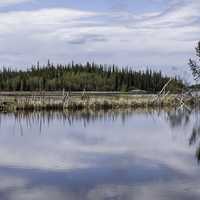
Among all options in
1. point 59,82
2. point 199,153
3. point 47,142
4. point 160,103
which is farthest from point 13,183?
point 59,82

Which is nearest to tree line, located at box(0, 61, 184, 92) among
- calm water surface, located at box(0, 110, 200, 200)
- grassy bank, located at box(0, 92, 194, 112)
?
grassy bank, located at box(0, 92, 194, 112)

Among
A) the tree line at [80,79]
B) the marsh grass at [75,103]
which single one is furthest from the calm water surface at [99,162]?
the tree line at [80,79]

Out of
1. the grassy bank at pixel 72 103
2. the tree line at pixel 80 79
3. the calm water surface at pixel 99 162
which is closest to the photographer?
the calm water surface at pixel 99 162

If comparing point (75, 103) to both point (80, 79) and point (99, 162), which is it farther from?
point (80, 79)

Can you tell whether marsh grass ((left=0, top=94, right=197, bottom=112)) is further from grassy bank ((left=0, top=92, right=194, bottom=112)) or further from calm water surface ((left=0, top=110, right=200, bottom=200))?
calm water surface ((left=0, top=110, right=200, bottom=200))

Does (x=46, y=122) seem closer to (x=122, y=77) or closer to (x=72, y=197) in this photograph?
(x=72, y=197)

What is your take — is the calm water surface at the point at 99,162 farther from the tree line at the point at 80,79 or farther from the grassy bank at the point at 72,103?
the tree line at the point at 80,79

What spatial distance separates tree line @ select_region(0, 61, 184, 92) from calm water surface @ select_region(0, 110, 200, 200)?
69621 mm

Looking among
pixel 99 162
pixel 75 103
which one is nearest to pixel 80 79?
pixel 75 103

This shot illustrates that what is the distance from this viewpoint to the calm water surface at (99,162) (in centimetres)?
1398

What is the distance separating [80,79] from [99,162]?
90515 mm

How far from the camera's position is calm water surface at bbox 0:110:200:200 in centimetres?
1398

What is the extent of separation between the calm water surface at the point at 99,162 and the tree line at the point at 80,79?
69621mm

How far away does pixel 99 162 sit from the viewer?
62.9 feet
